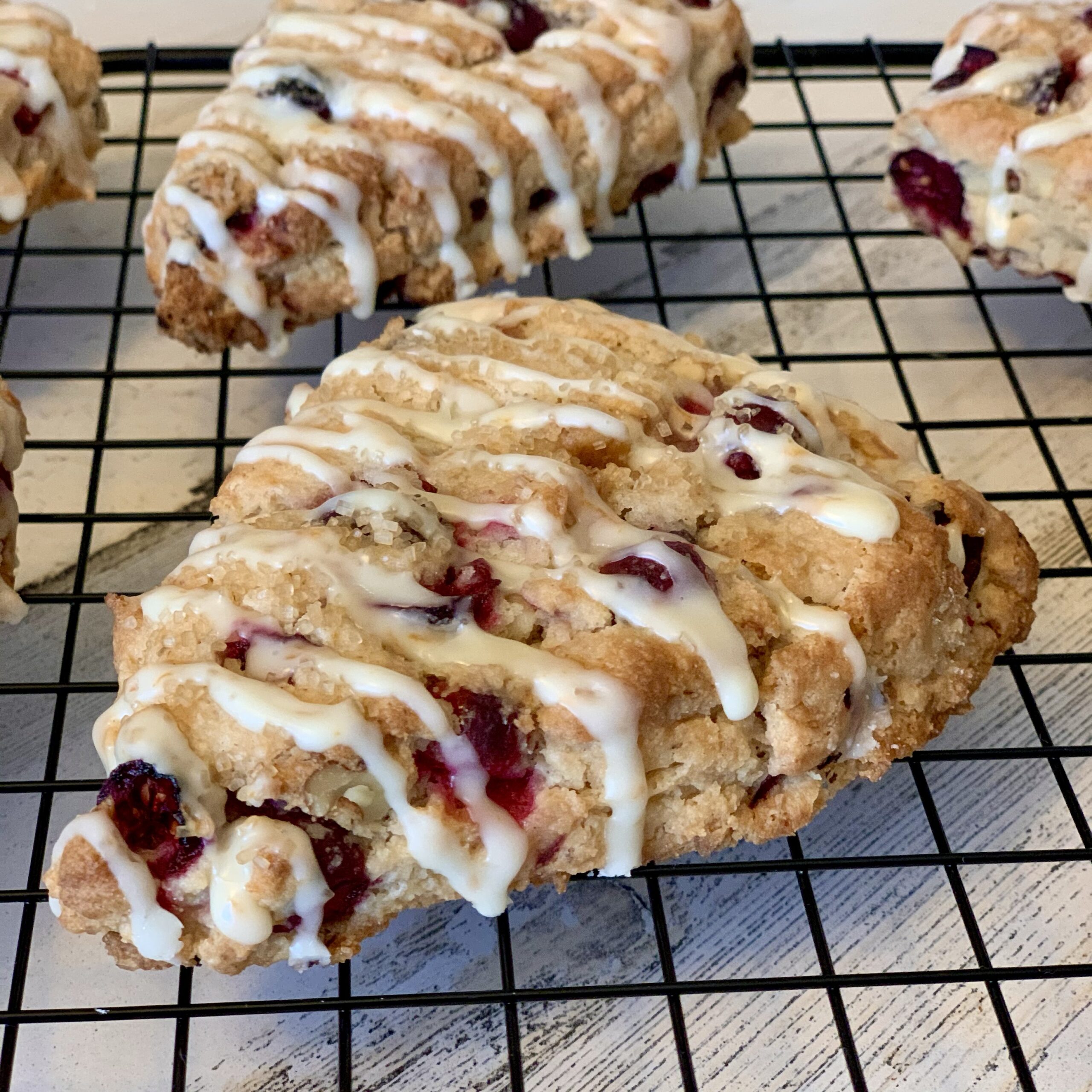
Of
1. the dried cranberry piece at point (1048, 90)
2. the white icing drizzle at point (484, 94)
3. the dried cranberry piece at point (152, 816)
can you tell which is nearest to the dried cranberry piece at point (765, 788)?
the dried cranberry piece at point (152, 816)

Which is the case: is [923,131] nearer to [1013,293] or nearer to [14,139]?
[1013,293]

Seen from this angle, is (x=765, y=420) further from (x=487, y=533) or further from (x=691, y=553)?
(x=487, y=533)

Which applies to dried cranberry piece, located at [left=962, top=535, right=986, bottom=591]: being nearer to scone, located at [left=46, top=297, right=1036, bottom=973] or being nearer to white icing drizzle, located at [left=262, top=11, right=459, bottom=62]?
scone, located at [left=46, top=297, right=1036, bottom=973]

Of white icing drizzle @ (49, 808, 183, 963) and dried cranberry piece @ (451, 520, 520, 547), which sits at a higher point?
dried cranberry piece @ (451, 520, 520, 547)

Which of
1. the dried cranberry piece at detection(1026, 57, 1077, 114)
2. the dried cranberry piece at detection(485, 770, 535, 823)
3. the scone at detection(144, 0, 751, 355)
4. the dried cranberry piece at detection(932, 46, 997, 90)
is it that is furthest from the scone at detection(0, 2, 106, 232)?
the dried cranberry piece at detection(1026, 57, 1077, 114)

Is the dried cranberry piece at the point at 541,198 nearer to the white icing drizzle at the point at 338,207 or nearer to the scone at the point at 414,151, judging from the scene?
the scone at the point at 414,151

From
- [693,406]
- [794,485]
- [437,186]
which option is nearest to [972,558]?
[794,485]
